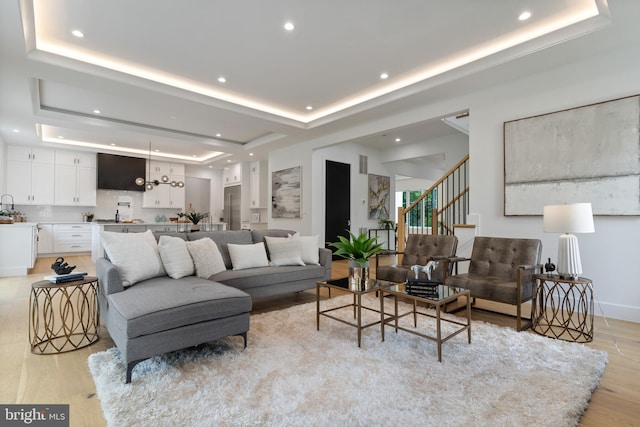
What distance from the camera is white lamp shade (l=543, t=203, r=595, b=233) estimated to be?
2.72 m

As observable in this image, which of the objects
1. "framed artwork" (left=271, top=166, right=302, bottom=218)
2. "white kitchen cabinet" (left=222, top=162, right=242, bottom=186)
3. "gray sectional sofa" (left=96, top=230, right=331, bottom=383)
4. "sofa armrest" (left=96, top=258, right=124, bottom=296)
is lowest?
"gray sectional sofa" (left=96, top=230, right=331, bottom=383)

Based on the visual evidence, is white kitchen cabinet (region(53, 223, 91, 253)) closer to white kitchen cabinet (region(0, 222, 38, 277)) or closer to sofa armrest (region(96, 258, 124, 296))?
white kitchen cabinet (region(0, 222, 38, 277))

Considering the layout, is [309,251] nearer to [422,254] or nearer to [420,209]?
[422,254]

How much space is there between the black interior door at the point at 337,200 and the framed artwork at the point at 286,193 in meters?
0.67

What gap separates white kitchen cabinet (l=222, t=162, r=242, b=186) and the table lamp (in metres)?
8.19

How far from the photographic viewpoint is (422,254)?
13.2ft

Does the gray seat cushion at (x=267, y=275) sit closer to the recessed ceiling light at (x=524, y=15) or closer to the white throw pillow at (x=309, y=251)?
the white throw pillow at (x=309, y=251)

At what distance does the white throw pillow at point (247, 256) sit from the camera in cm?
363

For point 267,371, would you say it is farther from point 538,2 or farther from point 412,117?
point 412,117

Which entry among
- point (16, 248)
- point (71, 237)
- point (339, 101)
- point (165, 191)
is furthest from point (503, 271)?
point (71, 237)

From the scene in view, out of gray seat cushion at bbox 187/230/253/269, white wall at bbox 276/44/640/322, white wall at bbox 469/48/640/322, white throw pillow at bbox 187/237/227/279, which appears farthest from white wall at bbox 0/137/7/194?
white wall at bbox 469/48/640/322

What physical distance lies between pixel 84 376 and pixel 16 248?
15.7 feet

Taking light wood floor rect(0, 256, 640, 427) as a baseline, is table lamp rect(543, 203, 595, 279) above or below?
above

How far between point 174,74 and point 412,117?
349cm
